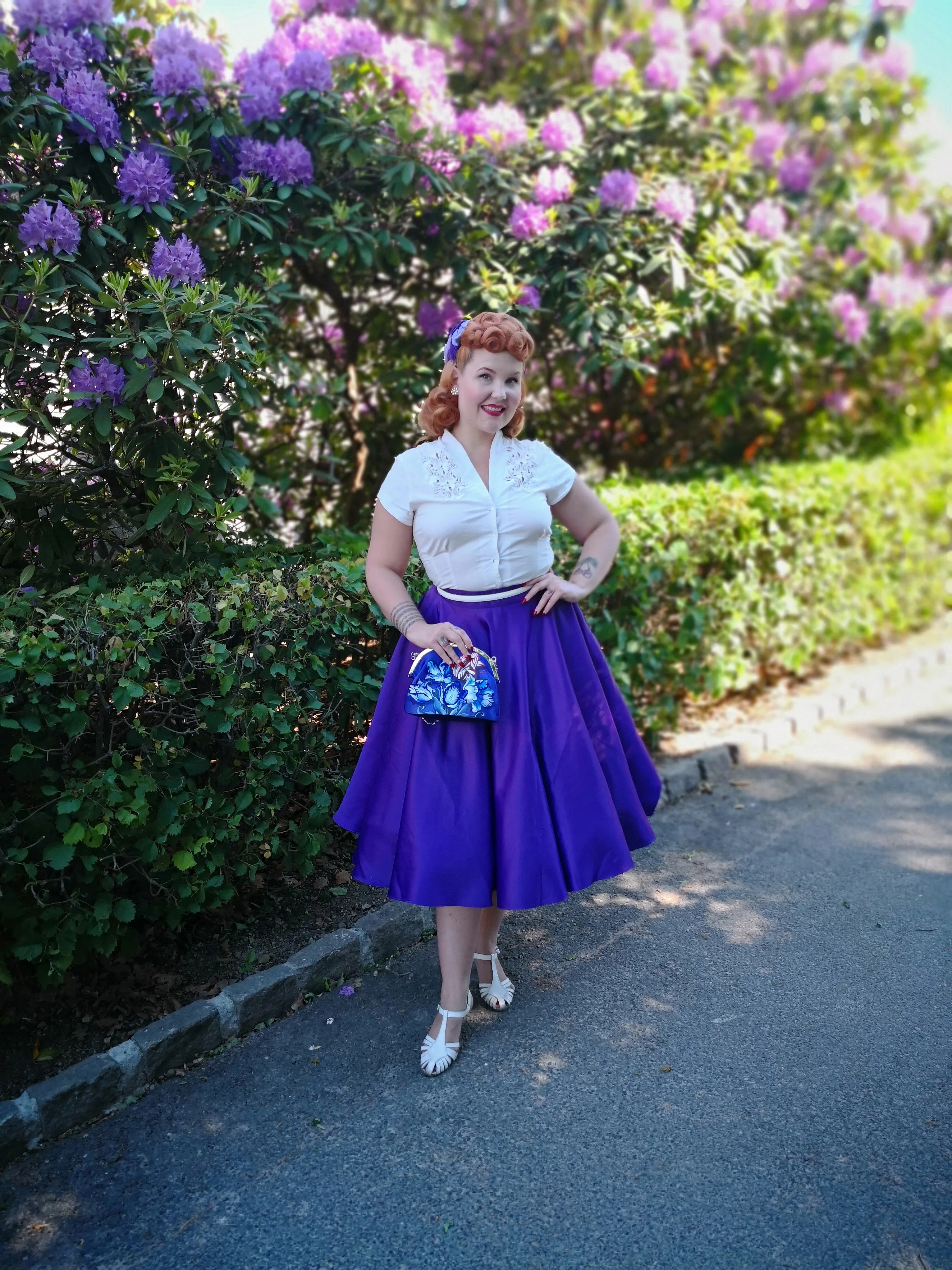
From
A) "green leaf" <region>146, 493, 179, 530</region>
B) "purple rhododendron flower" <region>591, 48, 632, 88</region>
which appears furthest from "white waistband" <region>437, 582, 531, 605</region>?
"purple rhododendron flower" <region>591, 48, 632, 88</region>

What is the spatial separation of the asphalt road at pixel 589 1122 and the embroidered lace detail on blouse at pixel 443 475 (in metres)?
1.56

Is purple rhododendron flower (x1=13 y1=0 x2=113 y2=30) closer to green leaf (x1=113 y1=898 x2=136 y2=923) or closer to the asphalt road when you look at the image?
green leaf (x1=113 y1=898 x2=136 y2=923)

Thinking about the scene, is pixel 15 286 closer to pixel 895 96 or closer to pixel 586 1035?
pixel 586 1035

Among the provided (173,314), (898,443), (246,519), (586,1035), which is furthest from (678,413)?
(586,1035)

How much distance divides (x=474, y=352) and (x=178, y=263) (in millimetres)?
1203

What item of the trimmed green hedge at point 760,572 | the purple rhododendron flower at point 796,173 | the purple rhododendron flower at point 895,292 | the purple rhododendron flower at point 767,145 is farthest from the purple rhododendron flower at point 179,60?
the purple rhododendron flower at point 895,292

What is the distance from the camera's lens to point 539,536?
2.79 m

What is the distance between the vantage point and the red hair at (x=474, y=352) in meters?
2.65

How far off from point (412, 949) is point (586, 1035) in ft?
2.42

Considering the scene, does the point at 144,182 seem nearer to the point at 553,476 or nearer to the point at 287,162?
the point at 287,162

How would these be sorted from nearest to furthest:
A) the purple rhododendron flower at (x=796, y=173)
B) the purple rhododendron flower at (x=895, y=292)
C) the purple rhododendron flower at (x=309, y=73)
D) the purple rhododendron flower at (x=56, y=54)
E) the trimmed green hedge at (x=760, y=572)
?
the purple rhododendron flower at (x=56, y=54) < the purple rhododendron flower at (x=309, y=73) < the trimmed green hedge at (x=760, y=572) < the purple rhododendron flower at (x=796, y=173) < the purple rhododendron flower at (x=895, y=292)

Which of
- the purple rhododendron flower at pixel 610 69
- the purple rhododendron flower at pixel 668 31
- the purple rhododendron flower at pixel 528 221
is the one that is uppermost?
the purple rhododendron flower at pixel 668 31

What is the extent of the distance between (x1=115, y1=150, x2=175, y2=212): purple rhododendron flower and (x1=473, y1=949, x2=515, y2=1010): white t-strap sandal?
2.66 m

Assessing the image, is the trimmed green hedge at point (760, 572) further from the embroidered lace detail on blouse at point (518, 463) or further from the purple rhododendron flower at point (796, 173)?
the purple rhododendron flower at point (796, 173)
